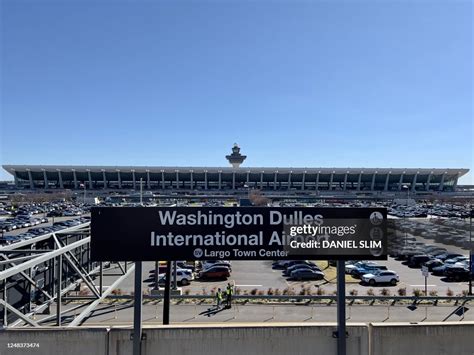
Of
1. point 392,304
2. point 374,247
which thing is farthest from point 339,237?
point 392,304

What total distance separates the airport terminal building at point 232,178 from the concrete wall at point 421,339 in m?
117

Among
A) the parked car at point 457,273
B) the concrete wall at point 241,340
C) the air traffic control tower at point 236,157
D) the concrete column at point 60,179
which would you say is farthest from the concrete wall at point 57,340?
the air traffic control tower at point 236,157

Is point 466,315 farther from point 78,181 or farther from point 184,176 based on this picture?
point 78,181

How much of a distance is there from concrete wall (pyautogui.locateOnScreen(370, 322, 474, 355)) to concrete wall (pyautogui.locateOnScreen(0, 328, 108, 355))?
163 inches

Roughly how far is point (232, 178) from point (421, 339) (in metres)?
119

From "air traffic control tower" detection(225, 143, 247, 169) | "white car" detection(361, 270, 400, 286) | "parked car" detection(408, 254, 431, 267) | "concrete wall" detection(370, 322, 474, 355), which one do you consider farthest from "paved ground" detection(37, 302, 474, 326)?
"air traffic control tower" detection(225, 143, 247, 169)

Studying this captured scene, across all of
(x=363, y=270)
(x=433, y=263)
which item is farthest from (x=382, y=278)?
(x=433, y=263)

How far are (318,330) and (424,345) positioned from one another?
5.50 feet

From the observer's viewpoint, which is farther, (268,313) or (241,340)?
(268,313)

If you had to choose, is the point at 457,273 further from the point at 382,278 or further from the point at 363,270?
the point at 363,270

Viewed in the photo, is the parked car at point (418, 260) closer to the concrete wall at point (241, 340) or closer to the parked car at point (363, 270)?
the parked car at point (363, 270)

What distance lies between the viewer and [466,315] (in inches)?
672

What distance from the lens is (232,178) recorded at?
12394cm

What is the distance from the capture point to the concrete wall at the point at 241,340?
5.00 meters
